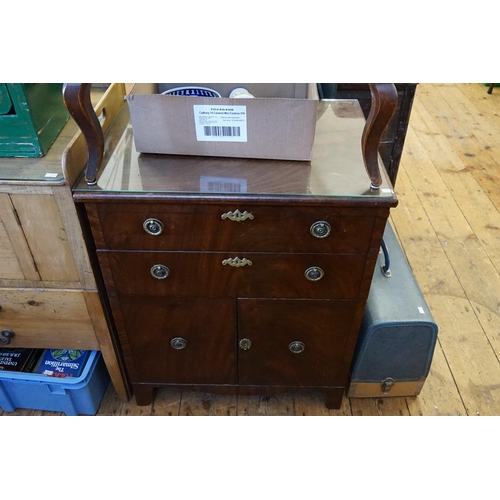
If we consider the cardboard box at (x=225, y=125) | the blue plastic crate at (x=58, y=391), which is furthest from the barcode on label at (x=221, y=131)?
the blue plastic crate at (x=58, y=391)

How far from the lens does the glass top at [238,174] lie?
1005 millimetres

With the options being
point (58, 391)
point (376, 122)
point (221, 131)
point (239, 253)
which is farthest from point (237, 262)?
point (58, 391)

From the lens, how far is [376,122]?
94cm

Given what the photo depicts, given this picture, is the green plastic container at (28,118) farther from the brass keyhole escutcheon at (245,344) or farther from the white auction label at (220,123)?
the brass keyhole escutcheon at (245,344)

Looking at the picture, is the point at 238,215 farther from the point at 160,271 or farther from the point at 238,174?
the point at 160,271

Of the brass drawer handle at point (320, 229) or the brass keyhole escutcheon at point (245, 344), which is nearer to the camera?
the brass drawer handle at point (320, 229)

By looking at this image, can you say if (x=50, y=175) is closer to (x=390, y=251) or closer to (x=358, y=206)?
(x=358, y=206)

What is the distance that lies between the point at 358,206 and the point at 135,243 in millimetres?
503

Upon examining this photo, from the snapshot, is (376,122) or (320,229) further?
(320,229)

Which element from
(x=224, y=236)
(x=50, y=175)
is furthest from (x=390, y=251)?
(x=50, y=175)

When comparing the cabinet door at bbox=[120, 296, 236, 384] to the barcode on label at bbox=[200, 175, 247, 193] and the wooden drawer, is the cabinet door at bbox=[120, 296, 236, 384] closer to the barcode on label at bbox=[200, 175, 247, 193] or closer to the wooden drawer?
the wooden drawer

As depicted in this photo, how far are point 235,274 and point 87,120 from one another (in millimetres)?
471

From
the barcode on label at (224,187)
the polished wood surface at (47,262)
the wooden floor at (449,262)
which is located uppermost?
the barcode on label at (224,187)

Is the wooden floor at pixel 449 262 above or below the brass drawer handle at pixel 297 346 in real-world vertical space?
below
